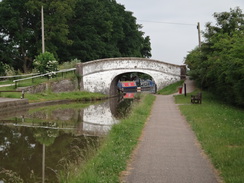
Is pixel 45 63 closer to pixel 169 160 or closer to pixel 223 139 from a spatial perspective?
pixel 223 139

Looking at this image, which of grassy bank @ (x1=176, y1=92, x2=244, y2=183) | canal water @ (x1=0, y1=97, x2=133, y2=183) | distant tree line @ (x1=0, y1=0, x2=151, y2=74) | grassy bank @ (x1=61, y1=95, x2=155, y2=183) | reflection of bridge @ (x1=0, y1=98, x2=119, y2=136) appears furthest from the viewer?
distant tree line @ (x1=0, y1=0, x2=151, y2=74)

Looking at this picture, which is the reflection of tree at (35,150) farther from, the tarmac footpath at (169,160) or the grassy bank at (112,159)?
the tarmac footpath at (169,160)

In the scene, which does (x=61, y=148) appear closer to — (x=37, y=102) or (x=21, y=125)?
(x=21, y=125)

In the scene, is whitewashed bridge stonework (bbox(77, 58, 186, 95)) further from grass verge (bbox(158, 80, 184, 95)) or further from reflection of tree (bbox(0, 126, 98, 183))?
reflection of tree (bbox(0, 126, 98, 183))

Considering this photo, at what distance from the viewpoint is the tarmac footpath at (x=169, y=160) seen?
520 centimetres

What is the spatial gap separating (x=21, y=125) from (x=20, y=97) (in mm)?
7664

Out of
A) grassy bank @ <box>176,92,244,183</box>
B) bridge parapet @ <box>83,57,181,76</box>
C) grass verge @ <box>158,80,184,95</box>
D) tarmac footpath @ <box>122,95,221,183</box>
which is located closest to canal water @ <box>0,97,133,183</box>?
tarmac footpath @ <box>122,95,221,183</box>

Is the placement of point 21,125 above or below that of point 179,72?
below

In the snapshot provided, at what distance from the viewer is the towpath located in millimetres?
5199

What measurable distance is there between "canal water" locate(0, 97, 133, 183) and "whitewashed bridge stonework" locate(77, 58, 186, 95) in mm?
13526

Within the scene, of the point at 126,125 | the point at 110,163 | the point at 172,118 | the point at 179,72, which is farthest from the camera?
A: the point at 179,72

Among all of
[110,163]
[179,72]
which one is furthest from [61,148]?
[179,72]

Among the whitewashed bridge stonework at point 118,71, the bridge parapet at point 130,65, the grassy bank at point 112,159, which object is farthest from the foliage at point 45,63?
the grassy bank at point 112,159

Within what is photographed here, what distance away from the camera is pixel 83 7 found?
1470 inches
